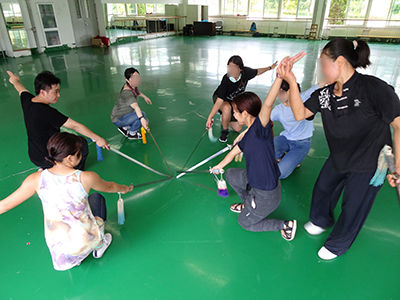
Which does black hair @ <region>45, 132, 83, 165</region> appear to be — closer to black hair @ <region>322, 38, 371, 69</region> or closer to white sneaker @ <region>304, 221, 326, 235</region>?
black hair @ <region>322, 38, 371, 69</region>

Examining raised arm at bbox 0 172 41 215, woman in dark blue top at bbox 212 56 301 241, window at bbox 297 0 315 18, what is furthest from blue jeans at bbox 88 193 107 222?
window at bbox 297 0 315 18

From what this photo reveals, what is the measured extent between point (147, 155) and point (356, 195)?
2.71 meters

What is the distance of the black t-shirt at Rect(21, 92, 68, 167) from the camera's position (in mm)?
2617

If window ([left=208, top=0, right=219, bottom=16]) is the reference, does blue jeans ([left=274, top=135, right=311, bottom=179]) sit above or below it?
below

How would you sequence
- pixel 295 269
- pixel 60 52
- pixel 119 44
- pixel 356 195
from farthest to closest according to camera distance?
pixel 119 44, pixel 60 52, pixel 295 269, pixel 356 195

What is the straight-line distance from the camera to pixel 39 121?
A: 2.65m

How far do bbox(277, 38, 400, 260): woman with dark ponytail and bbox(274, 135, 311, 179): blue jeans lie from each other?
102cm

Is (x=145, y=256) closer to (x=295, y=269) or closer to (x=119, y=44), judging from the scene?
(x=295, y=269)

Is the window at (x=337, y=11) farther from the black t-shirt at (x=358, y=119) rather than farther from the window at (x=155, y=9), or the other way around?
the black t-shirt at (x=358, y=119)

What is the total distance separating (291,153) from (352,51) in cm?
166

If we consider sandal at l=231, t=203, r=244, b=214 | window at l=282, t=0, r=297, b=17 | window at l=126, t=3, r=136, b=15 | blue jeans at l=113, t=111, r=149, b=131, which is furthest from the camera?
window at l=126, t=3, r=136, b=15

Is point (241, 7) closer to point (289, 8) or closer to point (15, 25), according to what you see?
point (289, 8)

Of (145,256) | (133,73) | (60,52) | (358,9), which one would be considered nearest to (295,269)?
(145,256)

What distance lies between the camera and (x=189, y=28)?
1830cm
